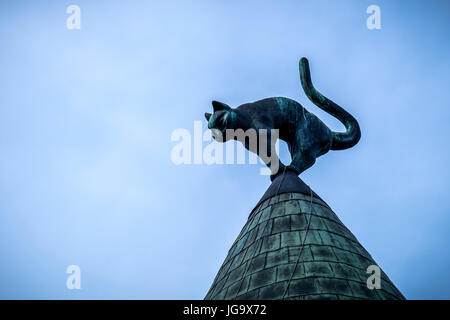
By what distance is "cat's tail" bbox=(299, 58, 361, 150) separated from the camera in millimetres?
11383

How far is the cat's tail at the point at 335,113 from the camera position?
11383 mm

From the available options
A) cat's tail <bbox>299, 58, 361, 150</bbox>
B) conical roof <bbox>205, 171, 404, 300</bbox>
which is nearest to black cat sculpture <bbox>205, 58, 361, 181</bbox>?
cat's tail <bbox>299, 58, 361, 150</bbox>

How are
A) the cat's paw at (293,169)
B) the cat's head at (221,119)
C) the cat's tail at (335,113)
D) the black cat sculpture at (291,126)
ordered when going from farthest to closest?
1. the cat's tail at (335,113)
2. the cat's paw at (293,169)
3. the black cat sculpture at (291,126)
4. the cat's head at (221,119)

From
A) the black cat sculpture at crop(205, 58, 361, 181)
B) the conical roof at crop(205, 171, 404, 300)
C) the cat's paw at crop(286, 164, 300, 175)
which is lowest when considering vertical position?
the conical roof at crop(205, 171, 404, 300)

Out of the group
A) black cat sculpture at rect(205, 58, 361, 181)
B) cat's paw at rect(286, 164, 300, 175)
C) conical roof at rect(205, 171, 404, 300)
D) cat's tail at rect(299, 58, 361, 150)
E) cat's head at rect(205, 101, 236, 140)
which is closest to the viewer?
conical roof at rect(205, 171, 404, 300)

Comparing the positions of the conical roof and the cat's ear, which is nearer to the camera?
the conical roof

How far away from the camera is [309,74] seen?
38.0ft

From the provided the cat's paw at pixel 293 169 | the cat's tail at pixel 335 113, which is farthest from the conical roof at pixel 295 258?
the cat's tail at pixel 335 113

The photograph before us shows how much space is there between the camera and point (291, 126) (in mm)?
10625

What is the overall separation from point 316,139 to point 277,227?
2728mm

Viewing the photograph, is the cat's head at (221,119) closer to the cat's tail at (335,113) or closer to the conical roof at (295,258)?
the conical roof at (295,258)

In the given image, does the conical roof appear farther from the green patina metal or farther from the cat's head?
the cat's head

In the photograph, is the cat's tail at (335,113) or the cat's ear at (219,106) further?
the cat's tail at (335,113)
